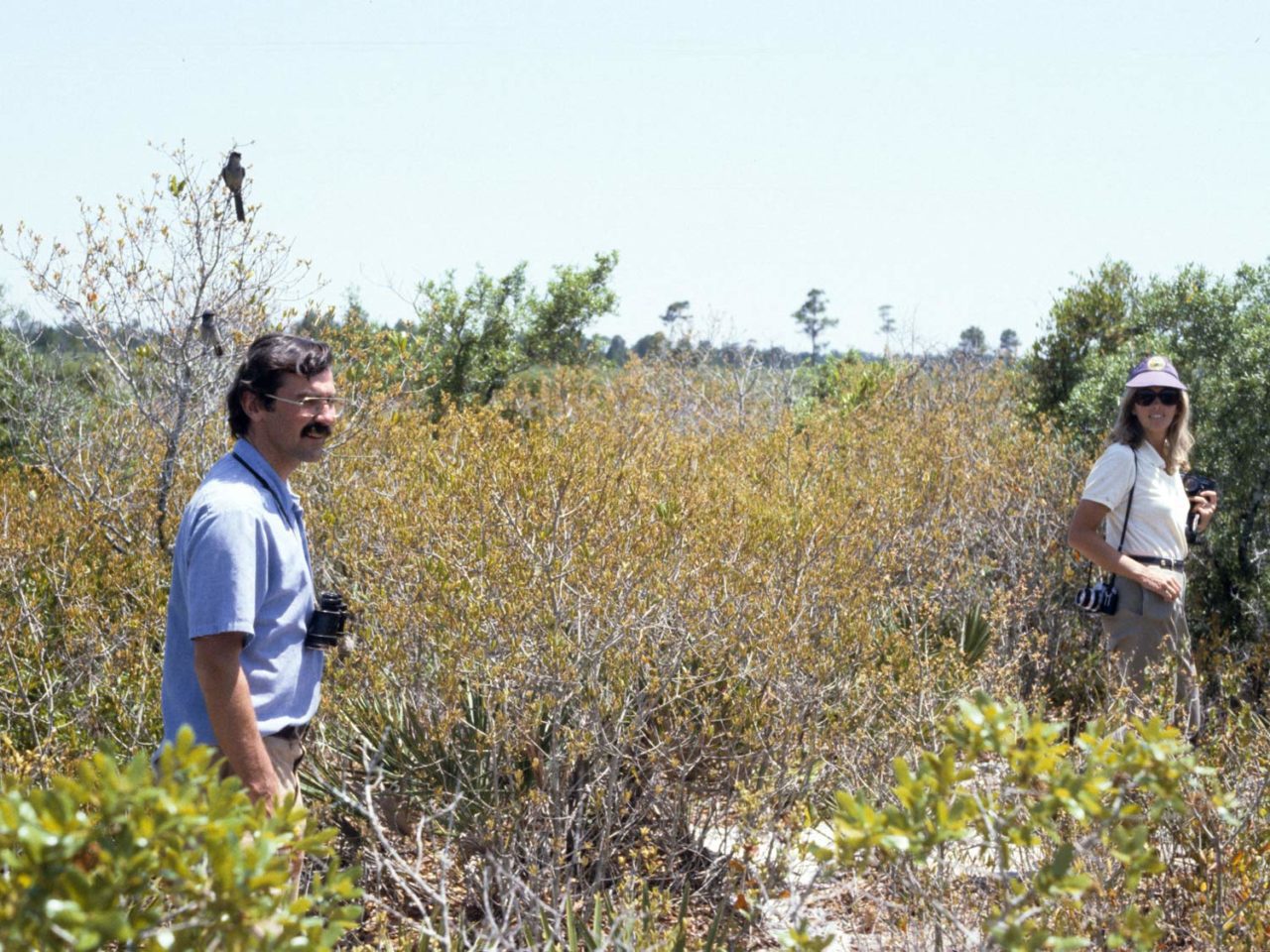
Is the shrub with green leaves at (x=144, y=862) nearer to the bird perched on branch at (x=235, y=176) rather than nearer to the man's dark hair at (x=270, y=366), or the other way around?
the man's dark hair at (x=270, y=366)

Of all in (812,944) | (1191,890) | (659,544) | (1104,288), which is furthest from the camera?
(1104,288)

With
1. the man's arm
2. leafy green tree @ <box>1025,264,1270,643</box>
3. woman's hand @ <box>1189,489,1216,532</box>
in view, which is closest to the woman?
woman's hand @ <box>1189,489,1216,532</box>

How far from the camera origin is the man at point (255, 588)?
7.96ft

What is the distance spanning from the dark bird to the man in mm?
3508

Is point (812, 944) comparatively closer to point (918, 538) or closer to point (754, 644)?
point (754, 644)

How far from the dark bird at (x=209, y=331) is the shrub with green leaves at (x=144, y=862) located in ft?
15.3

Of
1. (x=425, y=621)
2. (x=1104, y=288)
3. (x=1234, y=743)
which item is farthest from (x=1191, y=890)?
(x=1104, y=288)

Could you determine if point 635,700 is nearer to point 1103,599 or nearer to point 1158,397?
point 1103,599

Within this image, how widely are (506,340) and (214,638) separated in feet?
43.9

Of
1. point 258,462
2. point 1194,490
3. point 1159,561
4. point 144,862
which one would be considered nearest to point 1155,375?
point 1159,561

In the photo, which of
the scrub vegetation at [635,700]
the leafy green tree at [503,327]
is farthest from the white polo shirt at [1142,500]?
the leafy green tree at [503,327]

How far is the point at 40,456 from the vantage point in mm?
7113

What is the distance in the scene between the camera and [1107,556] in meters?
4.44

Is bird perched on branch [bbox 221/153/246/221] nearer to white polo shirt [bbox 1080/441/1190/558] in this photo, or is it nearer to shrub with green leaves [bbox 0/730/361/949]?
white polo shirt [bbox 1080/441/1190/558]
